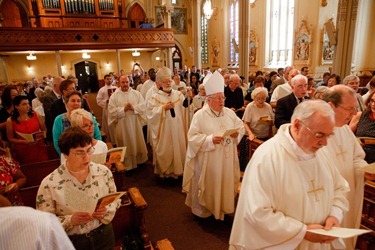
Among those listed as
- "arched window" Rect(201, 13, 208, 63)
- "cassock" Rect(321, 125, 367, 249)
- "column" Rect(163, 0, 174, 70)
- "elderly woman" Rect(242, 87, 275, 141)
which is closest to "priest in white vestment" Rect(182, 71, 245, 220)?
"elderly woman" Rect(242, 87, 275, 141)

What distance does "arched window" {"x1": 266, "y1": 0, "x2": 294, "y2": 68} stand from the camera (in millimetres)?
14841

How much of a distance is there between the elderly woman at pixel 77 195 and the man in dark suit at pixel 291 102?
297 centimetres

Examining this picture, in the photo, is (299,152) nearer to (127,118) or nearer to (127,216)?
(127,216)

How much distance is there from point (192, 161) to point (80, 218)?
2037 mm

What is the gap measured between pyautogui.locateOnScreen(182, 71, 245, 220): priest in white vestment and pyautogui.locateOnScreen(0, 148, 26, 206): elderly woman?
2015 millimetres

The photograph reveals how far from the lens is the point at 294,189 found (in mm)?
1763

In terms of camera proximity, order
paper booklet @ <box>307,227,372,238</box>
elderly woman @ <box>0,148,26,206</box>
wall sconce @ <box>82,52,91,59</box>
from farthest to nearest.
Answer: wall sconce @ <box>82,52,91,59</box>
elderly woman @ <box>0,148,26,206</box>
paper booklet @ <box>307,227,372,238</box>

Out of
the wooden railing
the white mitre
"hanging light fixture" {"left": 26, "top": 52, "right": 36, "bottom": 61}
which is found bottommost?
the white mitre

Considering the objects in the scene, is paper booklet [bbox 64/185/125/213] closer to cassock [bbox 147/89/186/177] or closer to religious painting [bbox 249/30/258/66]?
cassock [bbox 147/89/186/177]

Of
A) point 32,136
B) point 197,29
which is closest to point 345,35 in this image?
point 32,136

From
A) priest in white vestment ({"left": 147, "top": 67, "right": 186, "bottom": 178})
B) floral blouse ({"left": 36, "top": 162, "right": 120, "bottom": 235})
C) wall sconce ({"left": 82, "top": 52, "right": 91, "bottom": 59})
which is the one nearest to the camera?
floral blouse ({"left": 36, "top": 162, "right": 120, "bottom": 235})

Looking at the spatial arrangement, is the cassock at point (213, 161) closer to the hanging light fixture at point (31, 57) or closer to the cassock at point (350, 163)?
the cassock at point (350, 163)

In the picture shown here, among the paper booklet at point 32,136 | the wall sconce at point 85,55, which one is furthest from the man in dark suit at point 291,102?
the wall sconce at point 85,55

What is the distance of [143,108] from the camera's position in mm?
5840
